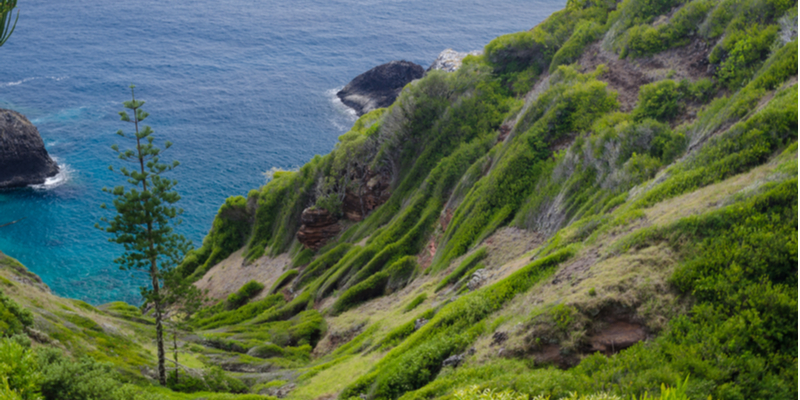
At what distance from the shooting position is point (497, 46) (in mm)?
55875

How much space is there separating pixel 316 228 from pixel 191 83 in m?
93.2

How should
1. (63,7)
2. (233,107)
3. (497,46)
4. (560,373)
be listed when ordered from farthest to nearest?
(63,7) < (233,107) < (497,46) < (560,373)

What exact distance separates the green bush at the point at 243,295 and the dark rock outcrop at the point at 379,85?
71833 mm

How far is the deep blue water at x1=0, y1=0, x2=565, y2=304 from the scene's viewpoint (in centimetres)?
8181

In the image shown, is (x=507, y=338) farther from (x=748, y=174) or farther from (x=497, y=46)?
(x=497, y=46)

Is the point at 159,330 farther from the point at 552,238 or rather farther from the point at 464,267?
the point at 552,238

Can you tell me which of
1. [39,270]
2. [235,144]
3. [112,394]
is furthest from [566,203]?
[235,144]

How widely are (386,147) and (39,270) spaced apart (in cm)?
5680

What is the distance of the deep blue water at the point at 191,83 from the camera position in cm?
8181

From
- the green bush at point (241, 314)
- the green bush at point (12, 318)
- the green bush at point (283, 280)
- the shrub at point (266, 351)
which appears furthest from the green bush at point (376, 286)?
the green bush at point (12, 318)

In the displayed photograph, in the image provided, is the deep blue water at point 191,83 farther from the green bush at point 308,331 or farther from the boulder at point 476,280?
the boulder at point 476,280

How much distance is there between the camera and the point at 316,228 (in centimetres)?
6041

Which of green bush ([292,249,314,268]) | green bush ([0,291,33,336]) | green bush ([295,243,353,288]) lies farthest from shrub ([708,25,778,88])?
green bush ([292,249,314,268])

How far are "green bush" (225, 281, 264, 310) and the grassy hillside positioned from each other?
240mm
